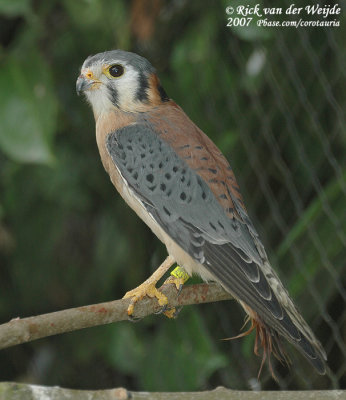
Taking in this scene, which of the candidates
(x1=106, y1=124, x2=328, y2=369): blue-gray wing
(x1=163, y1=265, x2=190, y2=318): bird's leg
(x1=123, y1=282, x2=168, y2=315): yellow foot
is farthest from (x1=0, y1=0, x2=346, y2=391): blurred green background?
(x1=123, y1=282, x2=168, y2=315): yellow foot

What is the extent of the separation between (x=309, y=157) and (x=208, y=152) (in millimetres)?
895

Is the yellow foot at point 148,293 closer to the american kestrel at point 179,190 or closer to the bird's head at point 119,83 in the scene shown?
the american kestrel at point 179,190

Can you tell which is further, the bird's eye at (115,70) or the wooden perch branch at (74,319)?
the bird's eye at (115,70)

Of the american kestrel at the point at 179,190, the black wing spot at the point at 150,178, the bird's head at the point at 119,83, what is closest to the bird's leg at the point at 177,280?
the american kestrel at the point at 179,190

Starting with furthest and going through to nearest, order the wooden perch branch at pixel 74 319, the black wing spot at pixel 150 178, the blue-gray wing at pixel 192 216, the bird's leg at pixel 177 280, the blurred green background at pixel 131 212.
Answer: the blurred green background at pixel 131 212 → the black wing spot at pixel 150 178 → the bird's leg at pixel 177 280 → the blue-gray wing at pixel 192 216 → the wooden perch branch at pixel 74 319

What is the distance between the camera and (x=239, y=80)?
10.8 ft

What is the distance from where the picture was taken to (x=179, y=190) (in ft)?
7.48

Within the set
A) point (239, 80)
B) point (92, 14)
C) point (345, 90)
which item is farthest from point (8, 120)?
point (345, 90)

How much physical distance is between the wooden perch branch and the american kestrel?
0.21ft

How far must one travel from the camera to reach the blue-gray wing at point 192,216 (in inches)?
80.9

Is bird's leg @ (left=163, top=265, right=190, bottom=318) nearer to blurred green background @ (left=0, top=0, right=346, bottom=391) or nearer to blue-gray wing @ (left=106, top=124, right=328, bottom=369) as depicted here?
blue-gray wing @ (left=106, top=124, right=328, bottom=369)

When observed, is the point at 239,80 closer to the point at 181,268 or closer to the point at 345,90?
the point at 345,90

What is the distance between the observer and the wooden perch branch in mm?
1573

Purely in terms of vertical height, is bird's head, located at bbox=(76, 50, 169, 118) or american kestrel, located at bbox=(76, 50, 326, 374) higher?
bird's head, located at bbox=(76, 50, 169, 118)
